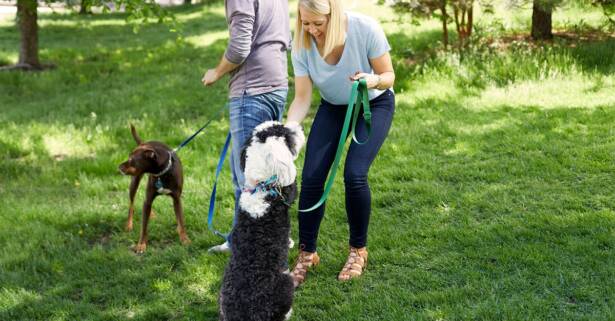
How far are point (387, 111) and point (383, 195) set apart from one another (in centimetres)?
156

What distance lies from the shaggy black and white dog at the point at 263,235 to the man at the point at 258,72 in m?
0.59

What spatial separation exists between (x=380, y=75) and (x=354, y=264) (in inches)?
51.9

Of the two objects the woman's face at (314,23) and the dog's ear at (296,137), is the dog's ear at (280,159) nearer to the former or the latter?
the dog's ear at (296,137)

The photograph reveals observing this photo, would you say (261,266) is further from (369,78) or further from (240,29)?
(240,29)

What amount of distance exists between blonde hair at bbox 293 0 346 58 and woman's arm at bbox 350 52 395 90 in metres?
0.24

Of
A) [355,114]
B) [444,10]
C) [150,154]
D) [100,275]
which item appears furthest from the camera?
[444,10]

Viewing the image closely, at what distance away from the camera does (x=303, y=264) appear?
4.38 m

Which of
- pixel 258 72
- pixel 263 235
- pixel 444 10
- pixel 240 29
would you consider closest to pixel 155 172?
pixel 258 72

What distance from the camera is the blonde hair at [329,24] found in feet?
12.2

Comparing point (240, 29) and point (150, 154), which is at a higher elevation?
point (240, 29)

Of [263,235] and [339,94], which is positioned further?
[339,94]

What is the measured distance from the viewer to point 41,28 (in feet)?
62.4

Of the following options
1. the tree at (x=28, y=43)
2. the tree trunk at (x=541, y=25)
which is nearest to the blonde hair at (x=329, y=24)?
the tree trunk at (x=541, y=25)

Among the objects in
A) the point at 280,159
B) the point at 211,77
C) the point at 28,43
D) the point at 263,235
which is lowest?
the point at 263,235
